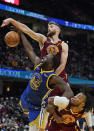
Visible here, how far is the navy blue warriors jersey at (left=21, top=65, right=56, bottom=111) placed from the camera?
4.78 meters

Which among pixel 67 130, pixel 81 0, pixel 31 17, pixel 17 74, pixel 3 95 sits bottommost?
pixel 3 95

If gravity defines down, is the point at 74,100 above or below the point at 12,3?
below

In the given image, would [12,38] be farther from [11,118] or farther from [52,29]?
[11,118]

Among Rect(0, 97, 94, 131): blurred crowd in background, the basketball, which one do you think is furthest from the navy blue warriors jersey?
Rect(0, 97, 94, 131): blurred crowd in background

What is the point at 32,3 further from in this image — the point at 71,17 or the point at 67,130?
the point at 67,130

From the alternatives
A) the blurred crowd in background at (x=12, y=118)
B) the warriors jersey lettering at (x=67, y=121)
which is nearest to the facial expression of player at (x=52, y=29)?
the warriors jersey lettering at (x=67, y=121)

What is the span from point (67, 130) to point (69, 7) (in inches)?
927

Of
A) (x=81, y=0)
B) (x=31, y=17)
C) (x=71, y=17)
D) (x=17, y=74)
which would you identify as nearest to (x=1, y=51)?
(x=17, y=74)

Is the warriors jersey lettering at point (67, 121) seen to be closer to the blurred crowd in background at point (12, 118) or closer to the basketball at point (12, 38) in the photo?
the basketball at point (12, 38)

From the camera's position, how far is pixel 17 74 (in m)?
16.8

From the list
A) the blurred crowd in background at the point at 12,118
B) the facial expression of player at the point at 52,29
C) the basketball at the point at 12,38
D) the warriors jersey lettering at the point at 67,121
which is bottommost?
the blurred crowd in background at the point at 12,118

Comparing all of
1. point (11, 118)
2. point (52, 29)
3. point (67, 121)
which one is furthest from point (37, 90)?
point (11, 118)

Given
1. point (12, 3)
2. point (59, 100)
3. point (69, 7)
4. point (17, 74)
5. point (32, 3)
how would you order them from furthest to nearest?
point (69, 7)
point (32, 3)
point (12, 3)
point (17, 74)
point (59, 100)

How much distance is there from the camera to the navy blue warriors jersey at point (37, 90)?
4781mm
